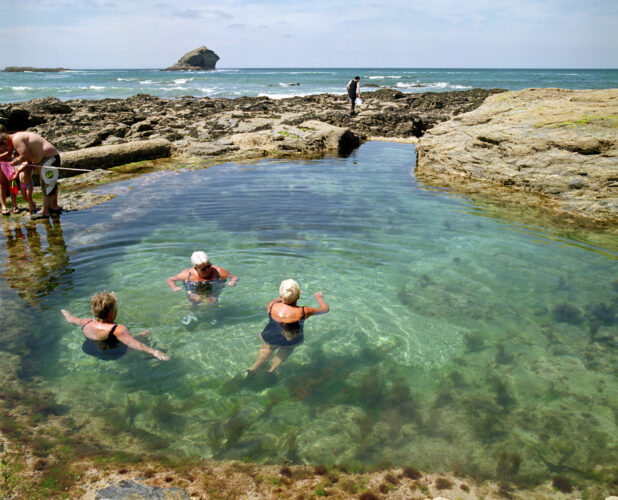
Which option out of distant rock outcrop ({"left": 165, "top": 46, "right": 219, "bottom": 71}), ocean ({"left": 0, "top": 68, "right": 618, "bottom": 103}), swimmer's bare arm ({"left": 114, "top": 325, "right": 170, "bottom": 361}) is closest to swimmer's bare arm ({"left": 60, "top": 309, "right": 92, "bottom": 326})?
swimmer's bare arm ({"left": 114, "top": 325, "right": 170, "bottom": 361})

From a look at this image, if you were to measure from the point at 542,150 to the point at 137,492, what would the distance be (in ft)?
42.6

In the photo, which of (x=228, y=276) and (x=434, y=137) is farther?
(x=434, y=137)

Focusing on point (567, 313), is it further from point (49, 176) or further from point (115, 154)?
point (115, 154)

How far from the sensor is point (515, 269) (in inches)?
294

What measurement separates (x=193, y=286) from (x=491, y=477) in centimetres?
470

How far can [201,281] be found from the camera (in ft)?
21.3

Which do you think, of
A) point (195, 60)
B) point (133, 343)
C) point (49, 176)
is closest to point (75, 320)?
point (133, 343)

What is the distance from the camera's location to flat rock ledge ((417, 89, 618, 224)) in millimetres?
10594

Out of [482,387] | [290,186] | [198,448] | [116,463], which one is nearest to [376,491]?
[198,448]

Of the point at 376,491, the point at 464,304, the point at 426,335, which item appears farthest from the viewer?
the point at 464,304

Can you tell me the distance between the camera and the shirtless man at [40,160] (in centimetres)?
966

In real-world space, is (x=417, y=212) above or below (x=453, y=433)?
above

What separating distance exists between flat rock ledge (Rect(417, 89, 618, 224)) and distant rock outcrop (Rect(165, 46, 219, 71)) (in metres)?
149

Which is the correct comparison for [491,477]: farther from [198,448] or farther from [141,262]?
[141,262]
